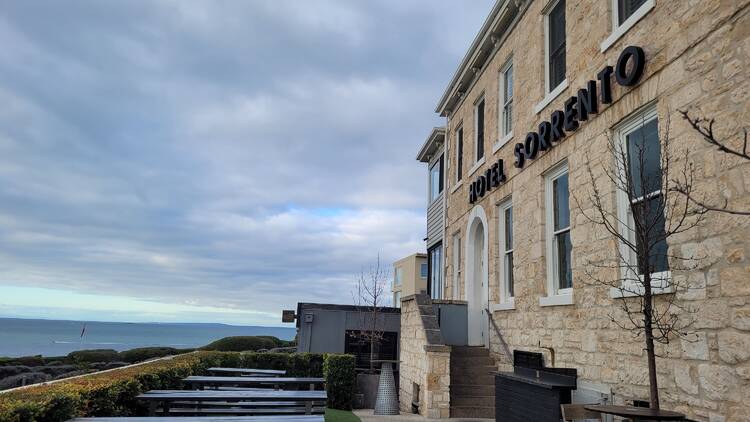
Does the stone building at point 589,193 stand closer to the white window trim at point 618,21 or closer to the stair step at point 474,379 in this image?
the white window trim at point 618,21

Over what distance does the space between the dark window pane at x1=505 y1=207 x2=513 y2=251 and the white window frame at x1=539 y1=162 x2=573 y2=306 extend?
173cm

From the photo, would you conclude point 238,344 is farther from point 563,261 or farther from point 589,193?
point 589,193

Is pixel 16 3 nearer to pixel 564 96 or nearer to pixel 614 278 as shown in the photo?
pixel 564 96

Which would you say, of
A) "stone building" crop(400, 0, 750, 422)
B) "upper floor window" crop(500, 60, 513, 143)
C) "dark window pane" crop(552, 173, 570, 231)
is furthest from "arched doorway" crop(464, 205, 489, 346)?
"dark window pane" crop(552, 173, 570, 231)

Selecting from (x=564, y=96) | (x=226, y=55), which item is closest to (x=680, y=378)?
(x=564, y=96)

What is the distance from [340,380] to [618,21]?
9.92 metres

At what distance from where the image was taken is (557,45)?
8578mm

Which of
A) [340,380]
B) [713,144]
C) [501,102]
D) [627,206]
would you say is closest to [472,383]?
[340,380]

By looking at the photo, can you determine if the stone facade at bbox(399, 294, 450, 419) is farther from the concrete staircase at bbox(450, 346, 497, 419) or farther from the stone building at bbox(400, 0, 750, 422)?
the concrete staircase at bbox(450, 346, 497, 419)

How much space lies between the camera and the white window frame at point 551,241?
7668mm

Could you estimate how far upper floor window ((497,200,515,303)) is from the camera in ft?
32.5

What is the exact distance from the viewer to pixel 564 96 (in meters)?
7.82

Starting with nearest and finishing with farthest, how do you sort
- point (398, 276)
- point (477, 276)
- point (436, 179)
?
point (477, 276)
point (436, 179)
point (398, 276)

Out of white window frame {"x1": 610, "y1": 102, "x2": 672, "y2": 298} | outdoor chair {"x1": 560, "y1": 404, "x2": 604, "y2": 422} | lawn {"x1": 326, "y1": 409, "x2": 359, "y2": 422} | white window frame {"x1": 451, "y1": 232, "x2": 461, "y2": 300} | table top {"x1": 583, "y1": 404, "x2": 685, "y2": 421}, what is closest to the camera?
table top {"x1": 583, "y1": 404, "x2": 685, "y2": 421}
